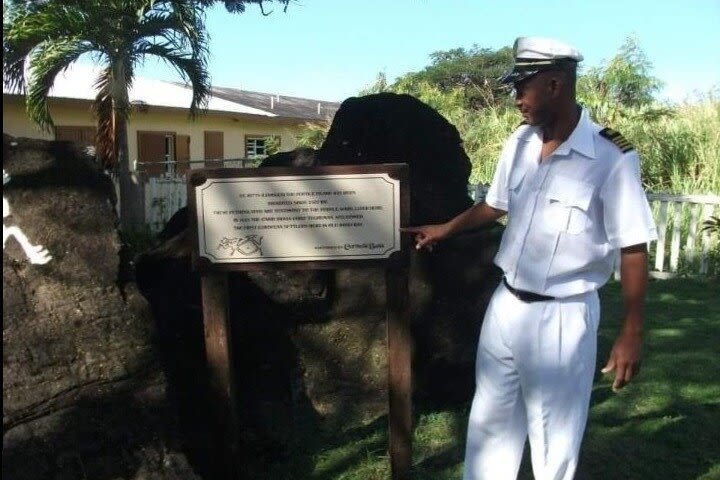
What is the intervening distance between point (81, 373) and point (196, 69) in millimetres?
9443

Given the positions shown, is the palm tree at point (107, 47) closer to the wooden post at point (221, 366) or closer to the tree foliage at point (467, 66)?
the wooden post at point (221, 366)

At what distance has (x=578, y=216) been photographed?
2.70 meters

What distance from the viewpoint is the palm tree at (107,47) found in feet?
35.9

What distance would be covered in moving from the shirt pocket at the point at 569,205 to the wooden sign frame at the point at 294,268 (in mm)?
807

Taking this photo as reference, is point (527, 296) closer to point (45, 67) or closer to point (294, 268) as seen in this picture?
point (294, 268)

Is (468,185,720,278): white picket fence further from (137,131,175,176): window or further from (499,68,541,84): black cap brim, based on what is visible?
(137,131,175,176): window

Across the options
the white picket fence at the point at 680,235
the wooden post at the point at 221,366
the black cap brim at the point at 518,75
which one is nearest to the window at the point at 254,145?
the white picket fence at the point at 680,235

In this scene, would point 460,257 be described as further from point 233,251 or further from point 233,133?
point 233,133

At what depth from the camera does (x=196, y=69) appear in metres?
11.9

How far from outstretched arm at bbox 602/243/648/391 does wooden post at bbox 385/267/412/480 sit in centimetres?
107

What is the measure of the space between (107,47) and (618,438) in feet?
31.0

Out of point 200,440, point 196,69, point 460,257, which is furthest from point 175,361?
point 196,69

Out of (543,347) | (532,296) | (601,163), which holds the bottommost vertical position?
(543,347)

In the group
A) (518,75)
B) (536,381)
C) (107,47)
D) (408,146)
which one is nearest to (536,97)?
(518,75)
